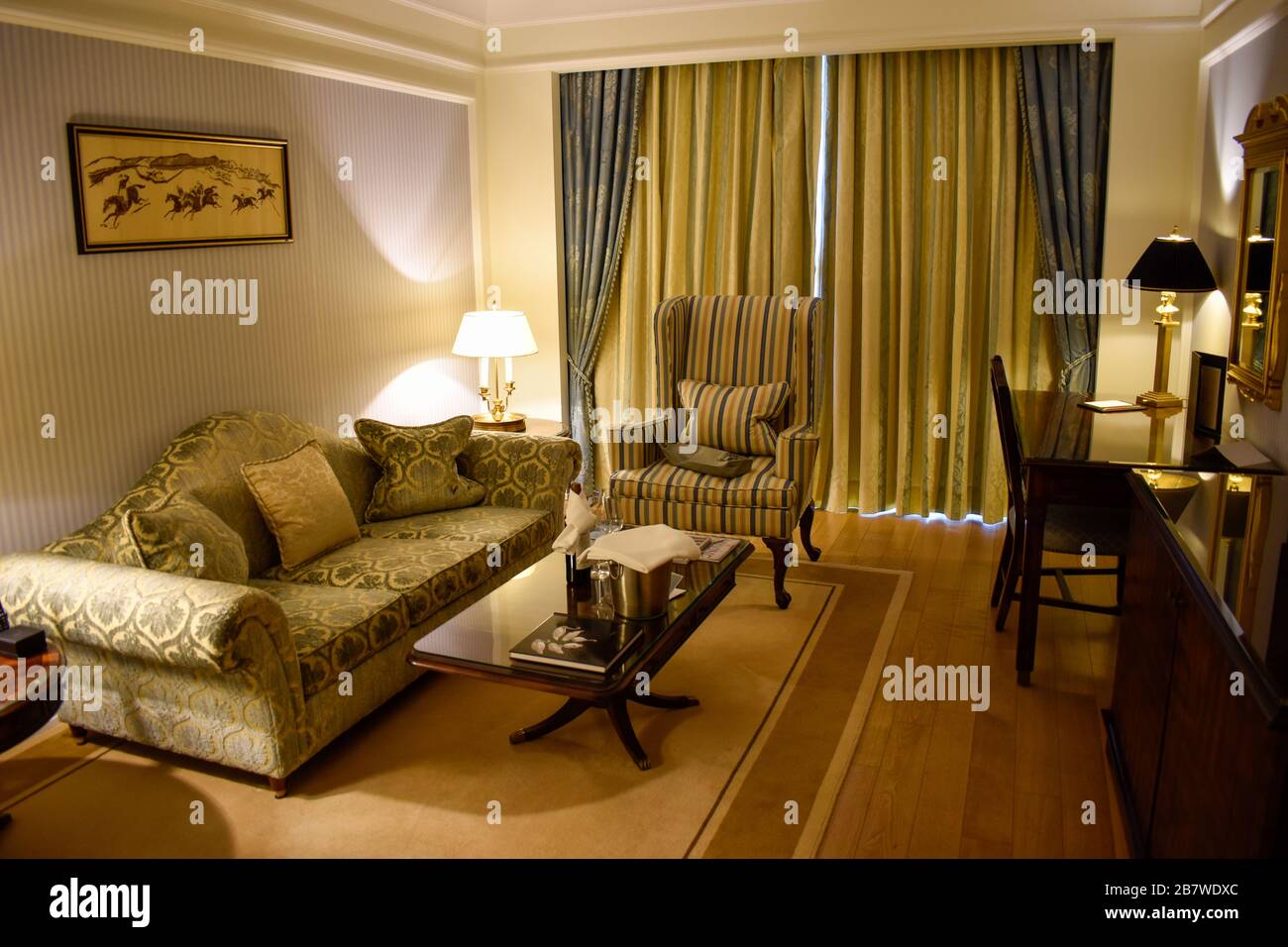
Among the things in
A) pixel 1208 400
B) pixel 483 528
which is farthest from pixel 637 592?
pixel 1208 400

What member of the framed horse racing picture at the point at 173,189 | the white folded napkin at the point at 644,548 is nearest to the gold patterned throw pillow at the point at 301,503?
the framed horse racing picture at the point at 173,189

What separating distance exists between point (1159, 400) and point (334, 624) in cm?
328

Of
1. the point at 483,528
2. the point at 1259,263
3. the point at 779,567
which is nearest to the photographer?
the point at 1259,263

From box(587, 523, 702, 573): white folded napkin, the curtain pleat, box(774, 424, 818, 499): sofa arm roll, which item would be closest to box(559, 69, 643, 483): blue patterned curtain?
the curtain pleat

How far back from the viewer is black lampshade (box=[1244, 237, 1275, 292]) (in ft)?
11.5

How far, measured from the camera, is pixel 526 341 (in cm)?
516

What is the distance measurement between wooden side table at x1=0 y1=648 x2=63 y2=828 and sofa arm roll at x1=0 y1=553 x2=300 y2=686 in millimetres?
245

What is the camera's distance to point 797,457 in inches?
175
